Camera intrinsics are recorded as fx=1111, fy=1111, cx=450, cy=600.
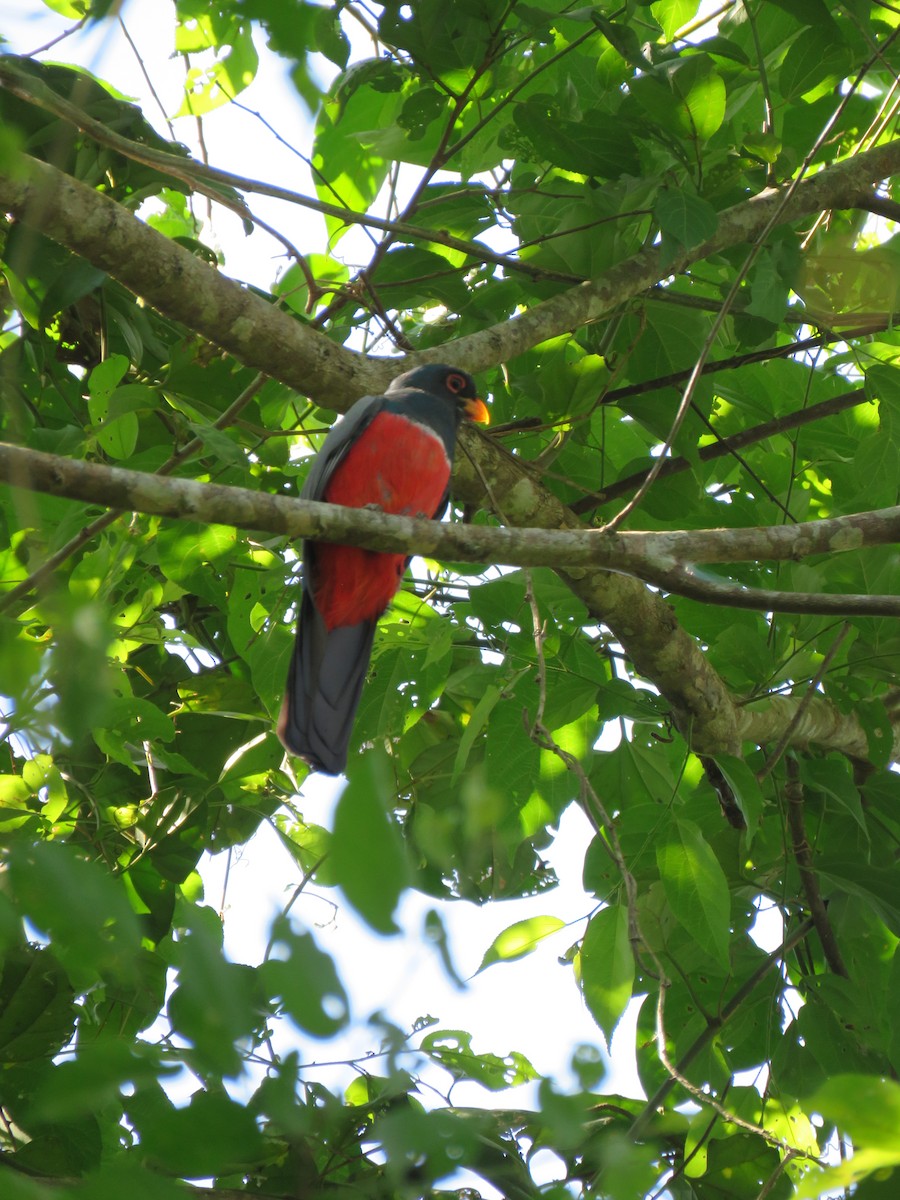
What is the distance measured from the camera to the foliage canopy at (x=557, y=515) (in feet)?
9.46

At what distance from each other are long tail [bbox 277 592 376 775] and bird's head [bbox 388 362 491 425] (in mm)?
856

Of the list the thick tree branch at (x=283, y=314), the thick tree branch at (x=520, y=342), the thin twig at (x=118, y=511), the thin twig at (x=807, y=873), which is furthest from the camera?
the thin twig at (x=807, y=873)

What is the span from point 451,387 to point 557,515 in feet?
3.09

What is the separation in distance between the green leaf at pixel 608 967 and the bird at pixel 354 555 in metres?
1.07

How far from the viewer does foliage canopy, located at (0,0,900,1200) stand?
2.88 metres

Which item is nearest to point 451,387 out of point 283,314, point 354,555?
point 354,555

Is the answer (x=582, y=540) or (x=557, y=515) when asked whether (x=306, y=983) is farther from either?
(x=557, y=515)

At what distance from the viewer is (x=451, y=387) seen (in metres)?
4.44

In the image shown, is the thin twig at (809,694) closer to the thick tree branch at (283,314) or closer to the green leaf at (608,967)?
the green leaf at (608,967)

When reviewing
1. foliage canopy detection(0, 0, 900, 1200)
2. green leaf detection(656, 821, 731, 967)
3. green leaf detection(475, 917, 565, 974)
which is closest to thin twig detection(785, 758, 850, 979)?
foliage canopy detection(0, 0, 900, 1200)

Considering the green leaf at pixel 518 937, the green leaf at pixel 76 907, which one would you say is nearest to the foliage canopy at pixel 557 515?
the green leaf at pixel 518 937

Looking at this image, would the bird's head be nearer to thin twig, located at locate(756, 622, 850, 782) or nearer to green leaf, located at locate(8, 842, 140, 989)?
thin twig, located at locate(756, 622, 850, 782)

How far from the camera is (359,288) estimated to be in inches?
144

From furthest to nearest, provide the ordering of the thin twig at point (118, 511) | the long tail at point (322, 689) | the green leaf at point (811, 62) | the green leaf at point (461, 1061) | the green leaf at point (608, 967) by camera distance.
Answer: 1. the long tail at point (322, 689)
2. the green leaf at point (811, 62)
3. the green leaf at point (608, 967)
4. the thin twig at point (118, 511)
5. the green leaf at point (461, 1061)
